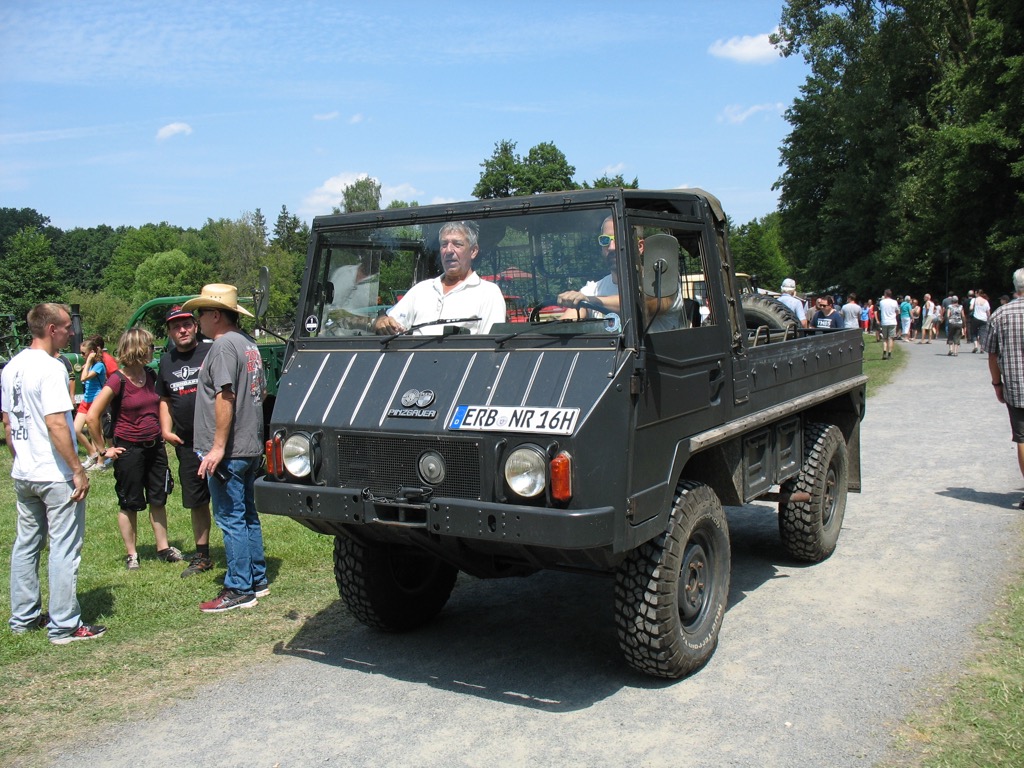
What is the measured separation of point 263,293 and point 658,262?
240 cm

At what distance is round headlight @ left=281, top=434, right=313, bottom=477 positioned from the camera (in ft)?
16.1

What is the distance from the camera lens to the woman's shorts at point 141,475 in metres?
7.36

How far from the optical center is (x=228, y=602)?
20.6 feet

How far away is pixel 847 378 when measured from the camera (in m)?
8.18

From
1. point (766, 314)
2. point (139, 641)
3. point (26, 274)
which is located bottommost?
point (139, 641)

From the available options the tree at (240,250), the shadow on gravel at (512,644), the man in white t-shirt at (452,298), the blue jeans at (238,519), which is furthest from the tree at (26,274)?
the tree at (240,250)

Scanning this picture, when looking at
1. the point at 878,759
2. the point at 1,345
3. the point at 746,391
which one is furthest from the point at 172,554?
the point at 1,345

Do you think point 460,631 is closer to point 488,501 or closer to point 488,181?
point 488,501

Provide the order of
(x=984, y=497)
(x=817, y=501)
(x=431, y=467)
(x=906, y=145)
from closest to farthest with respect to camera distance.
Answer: (x=431, y=467) → (x=817, y=501) → (x=984, y=497) → (x=906, y=145)

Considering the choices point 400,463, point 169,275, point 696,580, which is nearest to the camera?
point 400,463

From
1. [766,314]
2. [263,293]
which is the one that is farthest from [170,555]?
[766,314]

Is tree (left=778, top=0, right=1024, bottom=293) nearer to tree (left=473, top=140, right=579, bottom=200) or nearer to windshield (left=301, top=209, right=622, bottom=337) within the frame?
tree (left=473, top=140, right=579, bottom=200)

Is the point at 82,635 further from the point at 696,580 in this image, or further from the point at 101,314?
the point at 101,314

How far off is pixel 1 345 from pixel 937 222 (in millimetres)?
31358
